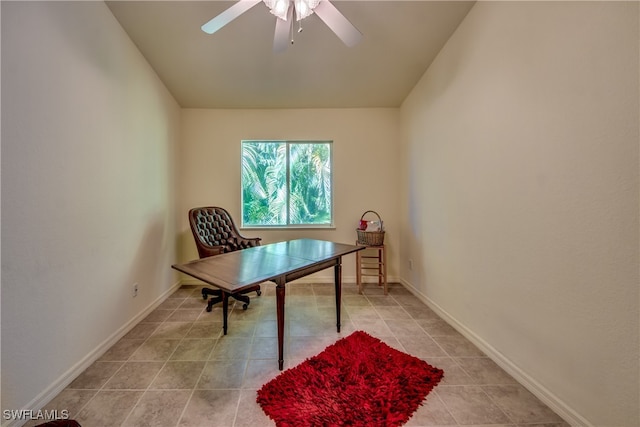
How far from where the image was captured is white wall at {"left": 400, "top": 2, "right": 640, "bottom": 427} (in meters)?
0.99

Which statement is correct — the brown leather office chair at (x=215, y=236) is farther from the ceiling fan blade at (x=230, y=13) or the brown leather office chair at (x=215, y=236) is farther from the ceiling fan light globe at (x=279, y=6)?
the ceiling fan light globe at (x=279, y=6)

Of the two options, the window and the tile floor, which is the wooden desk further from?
the window

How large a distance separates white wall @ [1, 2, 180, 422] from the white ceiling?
349mm

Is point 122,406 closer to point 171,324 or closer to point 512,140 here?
point 171,324

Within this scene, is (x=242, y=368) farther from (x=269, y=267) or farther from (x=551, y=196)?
(x=551, y=196)

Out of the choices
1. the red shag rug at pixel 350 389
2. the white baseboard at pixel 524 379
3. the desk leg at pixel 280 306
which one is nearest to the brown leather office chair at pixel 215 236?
the desk leg at pixel 280 306

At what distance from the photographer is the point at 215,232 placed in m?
2.99

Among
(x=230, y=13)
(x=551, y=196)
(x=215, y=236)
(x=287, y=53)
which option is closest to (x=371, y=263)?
(x=215, y=236)

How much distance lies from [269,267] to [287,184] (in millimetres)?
2102

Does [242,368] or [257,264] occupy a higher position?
A: [257,264]

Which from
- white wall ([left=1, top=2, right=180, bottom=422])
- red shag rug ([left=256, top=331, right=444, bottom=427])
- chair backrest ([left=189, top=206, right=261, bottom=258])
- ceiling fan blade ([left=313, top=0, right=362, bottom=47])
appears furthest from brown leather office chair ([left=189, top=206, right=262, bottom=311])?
ceiling fan blade ([left=313, top=0, right=362, bottom=47])

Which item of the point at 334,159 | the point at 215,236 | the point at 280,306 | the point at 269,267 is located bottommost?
the point at 280,306

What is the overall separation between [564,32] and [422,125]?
155 centimetres

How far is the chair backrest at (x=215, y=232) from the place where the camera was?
8.59 feet
